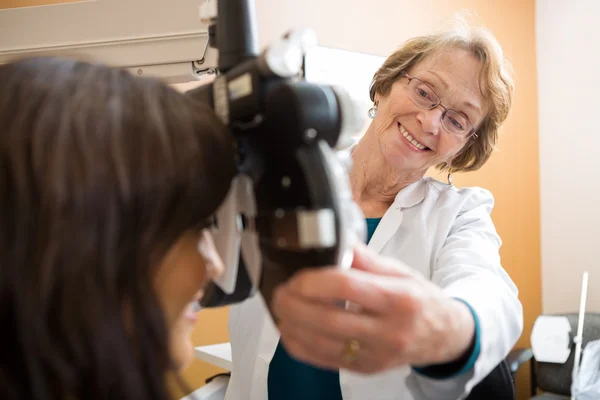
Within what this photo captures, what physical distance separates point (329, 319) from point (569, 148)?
2.95 m

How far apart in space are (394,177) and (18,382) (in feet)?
3.05

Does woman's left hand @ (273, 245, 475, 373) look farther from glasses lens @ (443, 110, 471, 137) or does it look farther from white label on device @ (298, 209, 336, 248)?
glasses lens @ (443, 110, 471, 137)

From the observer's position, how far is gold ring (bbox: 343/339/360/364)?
489 millimetres

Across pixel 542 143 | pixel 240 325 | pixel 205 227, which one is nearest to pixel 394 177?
pixel 240 325

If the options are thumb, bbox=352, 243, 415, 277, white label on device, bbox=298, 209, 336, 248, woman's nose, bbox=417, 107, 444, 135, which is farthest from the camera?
woman's nose, bbox=417, 107, 444, 135

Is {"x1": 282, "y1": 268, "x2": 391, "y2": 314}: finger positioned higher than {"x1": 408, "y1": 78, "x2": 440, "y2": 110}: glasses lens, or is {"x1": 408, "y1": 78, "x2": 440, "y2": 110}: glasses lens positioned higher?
{"x1": 408, "y1": 78, "x2": 440, "y2": 110}: glasses lens

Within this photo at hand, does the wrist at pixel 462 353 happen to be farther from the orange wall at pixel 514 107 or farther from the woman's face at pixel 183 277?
the orange wall at pixel 514 107

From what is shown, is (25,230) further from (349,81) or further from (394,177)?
(349,81)

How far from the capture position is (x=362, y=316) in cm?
48

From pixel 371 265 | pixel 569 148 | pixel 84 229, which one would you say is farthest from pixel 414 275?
pixel 569 148

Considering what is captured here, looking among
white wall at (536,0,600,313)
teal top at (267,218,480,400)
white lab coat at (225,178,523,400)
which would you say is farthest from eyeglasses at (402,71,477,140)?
white wall at (536,0,600,313)

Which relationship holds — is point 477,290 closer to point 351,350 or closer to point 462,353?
point 462,353

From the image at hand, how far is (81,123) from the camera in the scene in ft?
1.52

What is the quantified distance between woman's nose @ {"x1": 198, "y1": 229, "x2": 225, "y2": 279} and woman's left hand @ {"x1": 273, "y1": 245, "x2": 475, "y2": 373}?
118 millimetres
